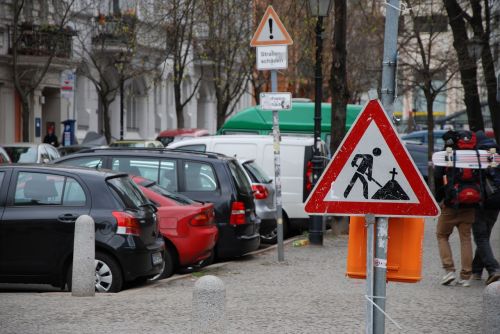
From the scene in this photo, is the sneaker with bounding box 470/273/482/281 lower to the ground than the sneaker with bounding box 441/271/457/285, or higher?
lower

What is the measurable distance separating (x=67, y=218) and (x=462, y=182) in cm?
454

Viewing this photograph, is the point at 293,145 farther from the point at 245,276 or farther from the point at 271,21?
the point at 245,276

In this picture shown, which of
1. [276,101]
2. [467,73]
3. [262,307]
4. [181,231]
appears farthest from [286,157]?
[262,307]

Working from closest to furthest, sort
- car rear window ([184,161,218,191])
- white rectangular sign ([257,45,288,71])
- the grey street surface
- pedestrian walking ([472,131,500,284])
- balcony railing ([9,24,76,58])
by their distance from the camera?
the grey street surface → pedestrian walking ([472,131,500,284]) → white rectangular sign ([257,45,288,71]) → car rear window ([184,161,218,191]) → balcony railing ([9,24,76,58])

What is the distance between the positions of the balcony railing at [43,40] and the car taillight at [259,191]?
19.0 metres

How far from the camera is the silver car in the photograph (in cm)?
1703

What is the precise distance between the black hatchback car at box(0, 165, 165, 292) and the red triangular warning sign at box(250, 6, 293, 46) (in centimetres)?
415

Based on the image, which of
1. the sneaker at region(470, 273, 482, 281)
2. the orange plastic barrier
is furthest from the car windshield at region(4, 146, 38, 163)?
the orange plastic barrier

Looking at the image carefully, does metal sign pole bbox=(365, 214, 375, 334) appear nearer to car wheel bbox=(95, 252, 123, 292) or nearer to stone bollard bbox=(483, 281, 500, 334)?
stone bollard bbox=(483, 281, 500, 334)

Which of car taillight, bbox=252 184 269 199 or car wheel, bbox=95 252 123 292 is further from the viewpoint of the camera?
car taillight, bbox=252 184 269 199

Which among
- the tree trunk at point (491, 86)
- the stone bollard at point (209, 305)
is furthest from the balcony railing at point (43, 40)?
the stone bollard at point (209, 305)

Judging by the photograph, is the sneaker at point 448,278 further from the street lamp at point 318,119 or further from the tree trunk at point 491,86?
the tree trunk at point 491,86

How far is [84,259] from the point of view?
34.4ft

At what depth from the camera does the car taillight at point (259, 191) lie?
17.0 metres
